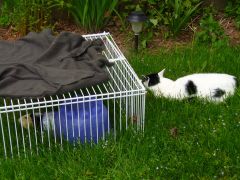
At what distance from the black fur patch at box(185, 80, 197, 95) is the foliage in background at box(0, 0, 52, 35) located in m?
2.21

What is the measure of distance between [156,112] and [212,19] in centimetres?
203

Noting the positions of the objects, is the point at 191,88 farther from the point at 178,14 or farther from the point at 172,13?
the point at 172,13

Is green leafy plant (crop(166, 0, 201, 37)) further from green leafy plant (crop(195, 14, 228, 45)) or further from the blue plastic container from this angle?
the blue plastic container

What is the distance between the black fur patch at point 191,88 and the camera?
417 cm

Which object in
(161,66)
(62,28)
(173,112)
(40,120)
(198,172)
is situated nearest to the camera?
(198,172)

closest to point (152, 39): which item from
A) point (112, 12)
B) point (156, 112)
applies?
point (112, 12)

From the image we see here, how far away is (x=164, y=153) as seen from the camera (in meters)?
3.61

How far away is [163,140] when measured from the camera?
372 centimetres

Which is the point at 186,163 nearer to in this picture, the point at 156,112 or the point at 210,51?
the point at 156,112

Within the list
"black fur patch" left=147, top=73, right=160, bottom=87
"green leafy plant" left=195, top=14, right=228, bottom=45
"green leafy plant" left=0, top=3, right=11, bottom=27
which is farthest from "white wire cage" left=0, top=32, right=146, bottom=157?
"green leafy plant" left=0, top=3, right=11, bottom=27

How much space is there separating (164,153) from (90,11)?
2685 mm

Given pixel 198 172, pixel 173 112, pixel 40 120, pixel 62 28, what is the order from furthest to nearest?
pixel 62 28, pixel 173 112, pixel 40 120, pixel 198 172

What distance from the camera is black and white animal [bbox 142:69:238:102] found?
4145 millimetres

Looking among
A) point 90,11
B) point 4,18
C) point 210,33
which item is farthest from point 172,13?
point 4,18
